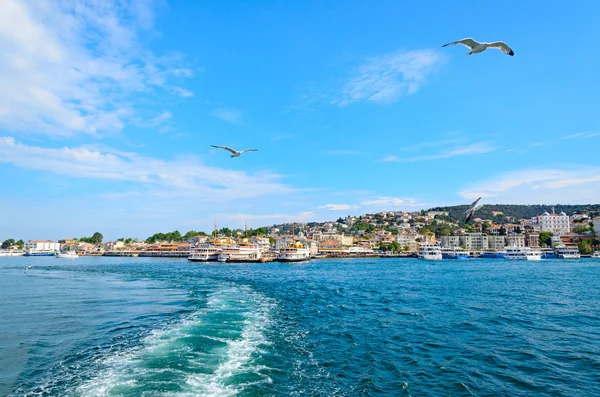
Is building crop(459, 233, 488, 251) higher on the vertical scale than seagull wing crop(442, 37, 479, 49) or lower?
lower

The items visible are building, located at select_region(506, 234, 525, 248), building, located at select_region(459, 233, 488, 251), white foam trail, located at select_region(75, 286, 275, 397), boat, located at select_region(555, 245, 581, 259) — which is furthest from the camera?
building, located at select_region(459, 233, 488, 251)

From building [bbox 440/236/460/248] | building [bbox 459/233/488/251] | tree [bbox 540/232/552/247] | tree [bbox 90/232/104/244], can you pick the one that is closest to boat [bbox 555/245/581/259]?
tree [bbox 540/232/552/247]

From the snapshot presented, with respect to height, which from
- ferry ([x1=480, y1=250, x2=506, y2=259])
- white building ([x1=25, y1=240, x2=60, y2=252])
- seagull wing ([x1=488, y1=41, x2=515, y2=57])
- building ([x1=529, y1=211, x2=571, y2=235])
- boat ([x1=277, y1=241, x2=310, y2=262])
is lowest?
ferry ([x1=480, y1=250, x2=506, y2=259])

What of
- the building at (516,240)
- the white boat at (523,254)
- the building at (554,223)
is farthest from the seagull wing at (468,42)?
the building at (554,223)

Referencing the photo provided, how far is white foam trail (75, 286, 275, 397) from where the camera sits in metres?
7.45

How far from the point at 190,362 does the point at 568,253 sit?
101 m

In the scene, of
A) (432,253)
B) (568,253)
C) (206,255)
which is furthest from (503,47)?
(568,253)

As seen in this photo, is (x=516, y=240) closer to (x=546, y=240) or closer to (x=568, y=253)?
(x=546, y=240)

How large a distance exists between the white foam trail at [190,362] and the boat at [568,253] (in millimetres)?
93275

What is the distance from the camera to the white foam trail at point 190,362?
745 cm

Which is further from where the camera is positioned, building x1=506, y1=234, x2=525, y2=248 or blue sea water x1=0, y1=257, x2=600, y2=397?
building x1=506, y1=234, x2=525, y2=248

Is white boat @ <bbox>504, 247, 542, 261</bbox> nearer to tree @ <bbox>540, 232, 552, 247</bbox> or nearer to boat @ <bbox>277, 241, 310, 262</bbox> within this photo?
tree @ <bbox>540, 232, 552, 247</bbox>

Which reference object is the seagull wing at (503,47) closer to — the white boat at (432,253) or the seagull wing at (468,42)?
the seagull wing at (468,42)

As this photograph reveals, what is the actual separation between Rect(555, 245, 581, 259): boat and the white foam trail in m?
93.3
